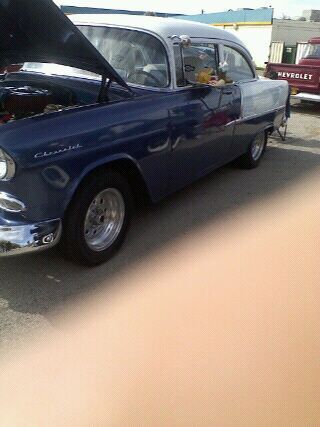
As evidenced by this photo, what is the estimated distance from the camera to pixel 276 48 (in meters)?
21.6

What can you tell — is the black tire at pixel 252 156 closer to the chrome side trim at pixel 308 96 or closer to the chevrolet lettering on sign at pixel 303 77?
the chevrolet lettering on sign at pixel 303 77

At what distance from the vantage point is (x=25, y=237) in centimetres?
270

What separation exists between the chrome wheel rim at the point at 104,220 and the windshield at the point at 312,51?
10221 mm

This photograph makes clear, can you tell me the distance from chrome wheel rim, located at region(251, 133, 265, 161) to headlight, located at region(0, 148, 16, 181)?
13.2 ft

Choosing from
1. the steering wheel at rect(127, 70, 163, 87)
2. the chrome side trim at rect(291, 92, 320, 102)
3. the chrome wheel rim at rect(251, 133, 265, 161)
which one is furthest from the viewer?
the chrome side trim at rect(291, 92, 320, 102)

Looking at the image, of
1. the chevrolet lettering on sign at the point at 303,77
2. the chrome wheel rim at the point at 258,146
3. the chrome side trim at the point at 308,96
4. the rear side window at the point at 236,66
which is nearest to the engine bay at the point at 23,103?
the rear side window at the point at 236,66

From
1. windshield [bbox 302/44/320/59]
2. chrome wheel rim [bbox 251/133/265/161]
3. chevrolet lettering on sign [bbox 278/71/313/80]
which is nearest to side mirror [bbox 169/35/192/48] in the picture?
chrome wheel rim [bbox 251/133/265/161]

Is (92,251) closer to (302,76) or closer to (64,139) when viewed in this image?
(64,139)

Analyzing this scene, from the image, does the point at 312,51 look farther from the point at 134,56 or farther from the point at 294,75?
the point at 134,56

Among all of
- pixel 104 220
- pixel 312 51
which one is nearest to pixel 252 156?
pixel 104 220

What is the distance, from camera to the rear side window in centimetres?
489

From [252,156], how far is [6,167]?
4.06 meters

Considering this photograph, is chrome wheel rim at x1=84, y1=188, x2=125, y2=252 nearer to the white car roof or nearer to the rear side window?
the white car roof

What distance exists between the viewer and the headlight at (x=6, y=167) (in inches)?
100
